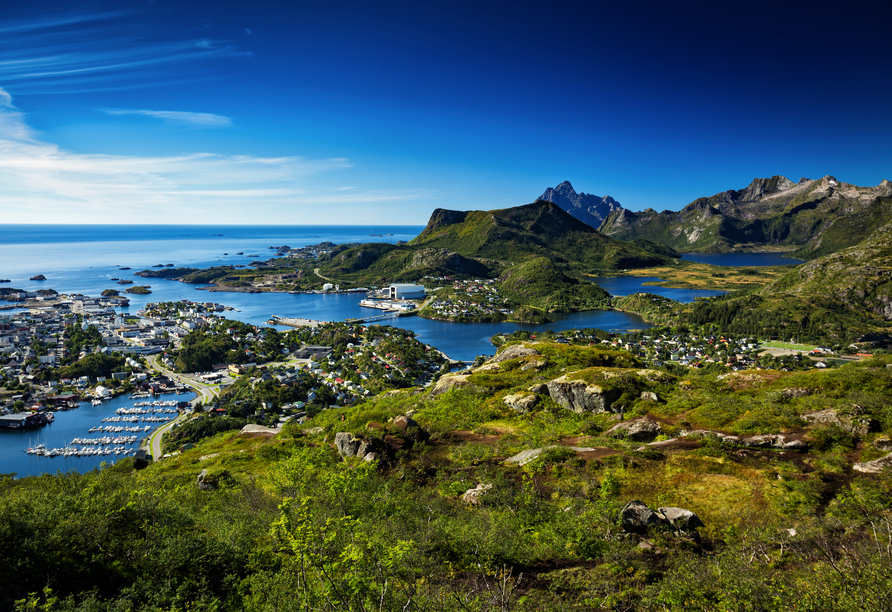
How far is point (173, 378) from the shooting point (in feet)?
282

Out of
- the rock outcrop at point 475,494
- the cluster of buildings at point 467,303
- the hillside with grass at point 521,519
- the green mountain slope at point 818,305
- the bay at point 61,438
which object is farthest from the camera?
the cluster of buildings at point 467,303

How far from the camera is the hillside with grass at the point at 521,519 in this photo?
9.30 meters

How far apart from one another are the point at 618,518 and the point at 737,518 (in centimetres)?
448

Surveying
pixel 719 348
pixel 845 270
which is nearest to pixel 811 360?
pixel 719 348

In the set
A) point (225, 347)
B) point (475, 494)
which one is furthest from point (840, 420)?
point (225, 347)

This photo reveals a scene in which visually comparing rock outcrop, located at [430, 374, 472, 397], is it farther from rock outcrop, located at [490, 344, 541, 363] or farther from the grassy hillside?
the grassy hillside

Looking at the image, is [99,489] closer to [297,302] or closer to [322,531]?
[322,531]

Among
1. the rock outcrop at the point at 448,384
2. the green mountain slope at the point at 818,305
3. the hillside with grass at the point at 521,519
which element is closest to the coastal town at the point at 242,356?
the green mountain slope at the point at 818,305

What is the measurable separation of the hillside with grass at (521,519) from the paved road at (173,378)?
116ft

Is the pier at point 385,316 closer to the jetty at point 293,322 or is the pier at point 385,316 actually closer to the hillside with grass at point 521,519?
the jetty at point 293,322

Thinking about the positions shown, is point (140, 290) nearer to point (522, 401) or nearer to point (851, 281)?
point (522, 401)

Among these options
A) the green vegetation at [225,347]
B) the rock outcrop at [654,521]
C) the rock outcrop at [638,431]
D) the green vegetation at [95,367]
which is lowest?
the green vegetation at [95,367]

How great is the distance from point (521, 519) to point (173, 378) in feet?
305

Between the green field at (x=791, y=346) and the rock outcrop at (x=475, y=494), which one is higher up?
the rock outcrop at (x=475, y=494)
